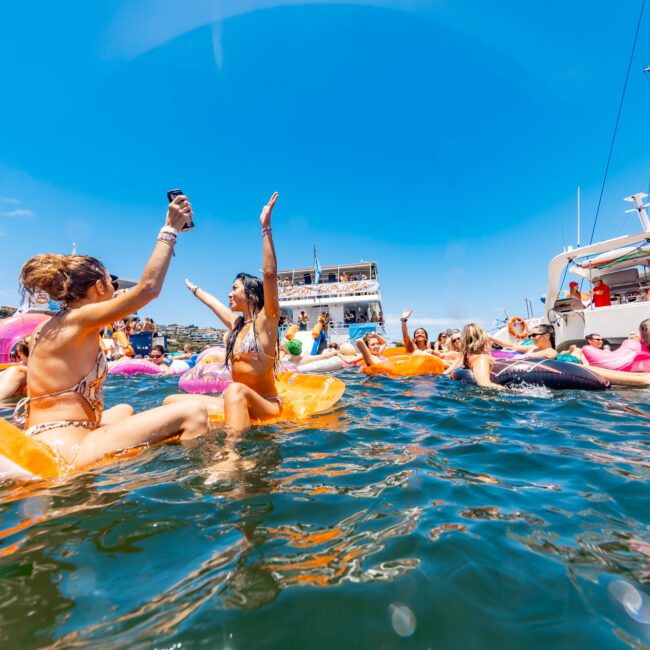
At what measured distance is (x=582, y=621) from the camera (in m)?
1.14

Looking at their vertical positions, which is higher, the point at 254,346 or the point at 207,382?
the point at 254,346

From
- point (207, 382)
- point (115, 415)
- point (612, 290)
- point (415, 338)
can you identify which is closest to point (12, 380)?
point (207, 382)

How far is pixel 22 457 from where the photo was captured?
6.82 ft

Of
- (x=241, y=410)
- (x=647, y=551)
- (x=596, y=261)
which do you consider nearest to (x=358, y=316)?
(x=596, y=261)

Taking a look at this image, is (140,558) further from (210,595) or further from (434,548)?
(434,548)

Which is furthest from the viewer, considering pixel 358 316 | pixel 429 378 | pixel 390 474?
pixel 358 316

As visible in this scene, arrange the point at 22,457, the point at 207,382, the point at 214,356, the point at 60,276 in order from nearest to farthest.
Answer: the point at 22,457, the point at 60,276, the point at 207,382, the point at 214,356

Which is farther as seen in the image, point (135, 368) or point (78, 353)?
point (135, 368)

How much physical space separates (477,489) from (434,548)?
79cm

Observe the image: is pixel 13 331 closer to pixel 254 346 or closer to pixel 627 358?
pixel 254 346

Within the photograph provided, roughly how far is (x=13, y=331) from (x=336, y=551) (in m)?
11.1

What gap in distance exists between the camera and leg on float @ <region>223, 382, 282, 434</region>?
10.8 feet

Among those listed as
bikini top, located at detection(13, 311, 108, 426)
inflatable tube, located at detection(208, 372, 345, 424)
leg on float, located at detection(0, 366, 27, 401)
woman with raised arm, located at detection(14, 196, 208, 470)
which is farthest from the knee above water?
leg on float, located at detection(0, 366, 27, 401)

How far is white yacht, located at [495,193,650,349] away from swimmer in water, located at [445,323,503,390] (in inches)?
202
